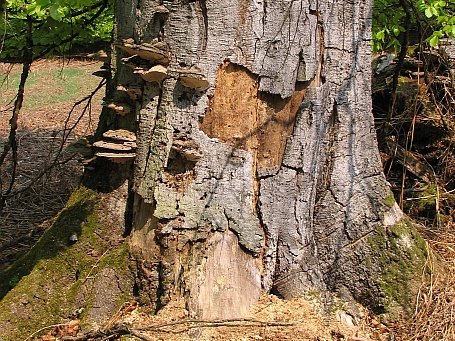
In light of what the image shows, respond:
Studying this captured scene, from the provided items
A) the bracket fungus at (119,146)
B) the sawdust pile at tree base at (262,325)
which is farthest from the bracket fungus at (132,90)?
the sawdust pile at tree base at (262,325)

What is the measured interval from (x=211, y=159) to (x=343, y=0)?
3.65ft

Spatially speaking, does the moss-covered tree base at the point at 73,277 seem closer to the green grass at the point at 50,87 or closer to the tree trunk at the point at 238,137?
the tree trunk at the point at 238,137

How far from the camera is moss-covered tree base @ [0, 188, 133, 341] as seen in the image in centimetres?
322

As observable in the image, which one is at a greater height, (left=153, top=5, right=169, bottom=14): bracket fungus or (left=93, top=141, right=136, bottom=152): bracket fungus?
(left=153, top=5, right=169, bottom=14): bracket fungus

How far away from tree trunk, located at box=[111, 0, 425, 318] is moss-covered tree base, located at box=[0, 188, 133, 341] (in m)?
0.18

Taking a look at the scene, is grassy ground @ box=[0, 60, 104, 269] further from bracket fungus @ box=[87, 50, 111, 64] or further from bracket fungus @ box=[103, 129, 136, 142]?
bracket fungus @ box=[103, 129, 136, 142]

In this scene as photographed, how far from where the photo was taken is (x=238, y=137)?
3.04 meters

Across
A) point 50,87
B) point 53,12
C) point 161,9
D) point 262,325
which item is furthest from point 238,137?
point 50,87

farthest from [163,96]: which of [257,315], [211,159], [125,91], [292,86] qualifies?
[257,315]

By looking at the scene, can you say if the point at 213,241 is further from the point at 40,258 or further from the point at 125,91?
the point at 40,258

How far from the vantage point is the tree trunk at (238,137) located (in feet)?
9.77

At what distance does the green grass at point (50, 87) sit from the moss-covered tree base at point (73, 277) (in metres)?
10.9

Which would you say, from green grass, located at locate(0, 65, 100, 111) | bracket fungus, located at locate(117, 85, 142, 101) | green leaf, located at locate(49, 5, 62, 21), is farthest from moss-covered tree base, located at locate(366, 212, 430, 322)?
green grass, located at locate(0, 65, 100, 111)

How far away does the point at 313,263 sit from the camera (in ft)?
10.9
